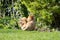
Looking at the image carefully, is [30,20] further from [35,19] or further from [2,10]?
[2,10]

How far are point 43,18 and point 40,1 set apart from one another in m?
0.80

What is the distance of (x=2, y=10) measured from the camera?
18.0 m

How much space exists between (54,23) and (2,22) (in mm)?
3876

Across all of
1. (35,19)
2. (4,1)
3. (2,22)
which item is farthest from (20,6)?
(4,1)

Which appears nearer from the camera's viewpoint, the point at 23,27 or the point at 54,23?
the point at 23,27

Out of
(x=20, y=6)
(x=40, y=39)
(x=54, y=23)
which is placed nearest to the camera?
(x=40, y=39)

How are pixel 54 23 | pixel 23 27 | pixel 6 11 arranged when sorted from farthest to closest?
1. pixel 6 11
2. pixel 54 23
3. pixel 23 27

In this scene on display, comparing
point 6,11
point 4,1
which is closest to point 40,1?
point 6,11

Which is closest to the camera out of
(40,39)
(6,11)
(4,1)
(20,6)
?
(40,39)

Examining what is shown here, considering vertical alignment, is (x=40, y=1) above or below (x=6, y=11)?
above

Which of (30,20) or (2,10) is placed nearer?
(30,20)

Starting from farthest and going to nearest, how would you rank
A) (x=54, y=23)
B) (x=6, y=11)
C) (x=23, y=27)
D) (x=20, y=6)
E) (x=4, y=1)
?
1. (x=4, y=1)
2. (x=6, y=11)
3. (x=20, y=6)
4. (x=54, y=23)
5. (x=23, y=27)

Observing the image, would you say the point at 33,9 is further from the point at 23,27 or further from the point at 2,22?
the point at 2,22

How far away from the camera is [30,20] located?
11797mm
